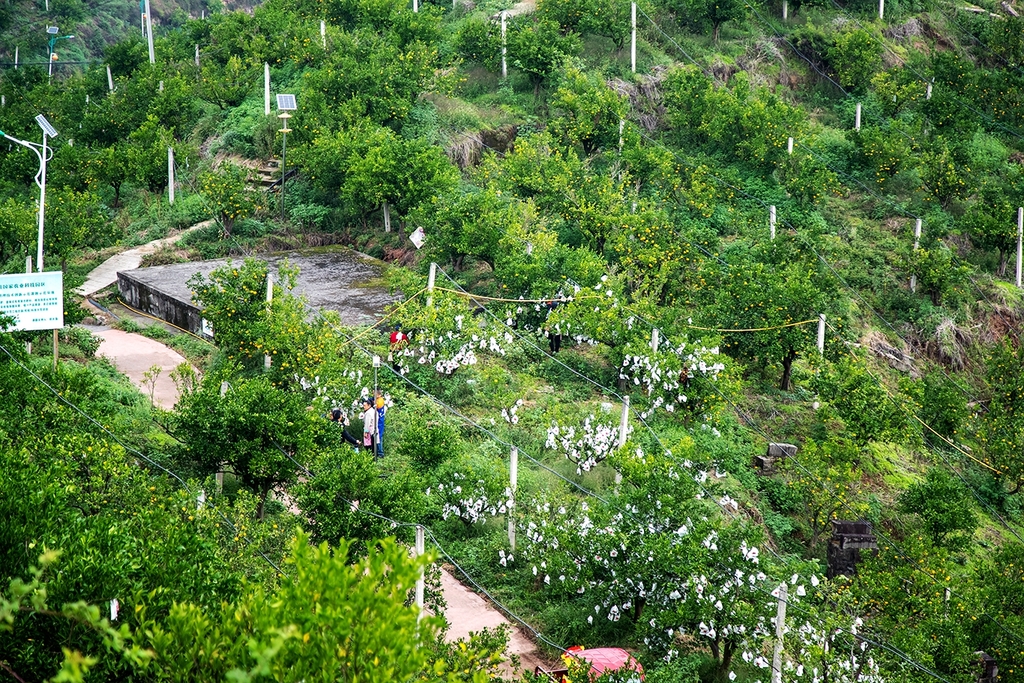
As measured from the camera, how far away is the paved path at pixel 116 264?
24734 mm

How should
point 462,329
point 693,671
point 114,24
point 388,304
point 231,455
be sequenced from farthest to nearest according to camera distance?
point 114,24 < point 388,304 < point 462,329 < point 231,455 < point 693,671

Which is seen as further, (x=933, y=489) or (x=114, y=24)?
(x=114, y=24)

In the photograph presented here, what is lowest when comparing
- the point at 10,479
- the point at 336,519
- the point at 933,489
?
the point at 933,489

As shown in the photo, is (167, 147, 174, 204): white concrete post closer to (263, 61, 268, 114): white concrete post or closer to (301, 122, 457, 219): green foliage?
(263, 61, 268, 114): white concrete post

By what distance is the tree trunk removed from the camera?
73.0 ft

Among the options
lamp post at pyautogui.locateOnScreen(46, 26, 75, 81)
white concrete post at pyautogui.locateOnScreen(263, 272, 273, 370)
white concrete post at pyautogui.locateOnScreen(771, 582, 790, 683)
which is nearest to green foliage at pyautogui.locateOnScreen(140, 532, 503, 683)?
white concrete post at pyautogui.locateOnScreen(771, 582, 790, 683)

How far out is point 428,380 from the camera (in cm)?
2025

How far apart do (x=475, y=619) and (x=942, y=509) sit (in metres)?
8.04

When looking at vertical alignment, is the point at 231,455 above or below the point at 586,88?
below

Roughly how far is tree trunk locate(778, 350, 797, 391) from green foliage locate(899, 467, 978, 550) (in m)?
4.14

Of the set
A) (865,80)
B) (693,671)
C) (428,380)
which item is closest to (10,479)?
(693,671)

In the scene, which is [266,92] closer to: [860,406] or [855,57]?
[855,57]

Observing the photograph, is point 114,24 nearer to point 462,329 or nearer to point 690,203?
point 690,203

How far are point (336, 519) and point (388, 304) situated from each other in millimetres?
9223
